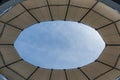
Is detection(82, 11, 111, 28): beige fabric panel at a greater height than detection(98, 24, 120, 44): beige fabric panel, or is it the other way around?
detection(82, 11, 111, 28): beige fabric panel

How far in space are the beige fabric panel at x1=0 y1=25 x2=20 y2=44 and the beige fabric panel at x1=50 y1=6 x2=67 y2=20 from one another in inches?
121

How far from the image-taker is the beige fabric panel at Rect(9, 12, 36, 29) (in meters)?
23.9

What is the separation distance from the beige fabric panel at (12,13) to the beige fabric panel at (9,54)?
2.55 metres

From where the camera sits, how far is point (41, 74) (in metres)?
26.8

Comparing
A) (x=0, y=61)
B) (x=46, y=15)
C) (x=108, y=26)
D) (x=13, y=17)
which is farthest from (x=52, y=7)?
(x=0, y=61)

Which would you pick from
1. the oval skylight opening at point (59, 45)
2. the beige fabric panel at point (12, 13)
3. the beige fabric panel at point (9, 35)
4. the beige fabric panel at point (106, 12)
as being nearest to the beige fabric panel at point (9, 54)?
the oval skylight opening at point (59, 45)

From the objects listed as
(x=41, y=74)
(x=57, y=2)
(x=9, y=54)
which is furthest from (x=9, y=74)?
(x=57, y=2)

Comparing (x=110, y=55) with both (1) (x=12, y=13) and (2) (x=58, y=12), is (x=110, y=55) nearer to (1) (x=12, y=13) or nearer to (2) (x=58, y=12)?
(2) (x=58, y=12)

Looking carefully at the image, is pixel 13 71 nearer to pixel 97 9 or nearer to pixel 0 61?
pixel 0 61

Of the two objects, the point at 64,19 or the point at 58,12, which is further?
the point at 64,19

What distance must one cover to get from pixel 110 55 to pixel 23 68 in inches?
274

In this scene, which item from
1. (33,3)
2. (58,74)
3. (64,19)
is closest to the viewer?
(33,3)

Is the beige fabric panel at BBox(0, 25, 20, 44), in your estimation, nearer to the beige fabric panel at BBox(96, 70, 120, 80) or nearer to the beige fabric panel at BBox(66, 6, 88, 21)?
the beige fabric panel at BBox(66, 6, 88, 21)

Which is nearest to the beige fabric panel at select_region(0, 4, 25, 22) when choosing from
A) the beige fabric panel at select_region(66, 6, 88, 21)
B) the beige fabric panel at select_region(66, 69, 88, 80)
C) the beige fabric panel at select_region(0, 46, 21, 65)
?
the beige fabric panel at select_region(0, 46, 21, 65)
